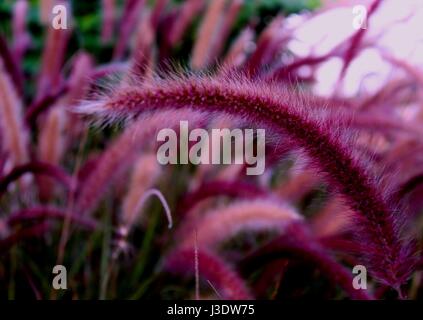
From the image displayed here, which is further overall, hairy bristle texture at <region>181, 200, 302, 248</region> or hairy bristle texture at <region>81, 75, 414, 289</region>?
hairy bristle texture at <region>181, 200, 302, 248</region>

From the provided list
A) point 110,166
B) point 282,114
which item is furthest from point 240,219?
point 282,114

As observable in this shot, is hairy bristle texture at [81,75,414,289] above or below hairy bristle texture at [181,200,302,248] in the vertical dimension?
above

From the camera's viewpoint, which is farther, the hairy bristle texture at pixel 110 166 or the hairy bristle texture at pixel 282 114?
the hairy bristle texture at pixel 110 166

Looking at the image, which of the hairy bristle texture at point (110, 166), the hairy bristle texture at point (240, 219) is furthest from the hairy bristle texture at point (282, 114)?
the hairy bristle texture at point (110, 166)

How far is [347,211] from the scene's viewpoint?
2.45 feet

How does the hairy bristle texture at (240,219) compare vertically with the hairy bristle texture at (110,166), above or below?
below

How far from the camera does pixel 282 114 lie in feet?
2.20

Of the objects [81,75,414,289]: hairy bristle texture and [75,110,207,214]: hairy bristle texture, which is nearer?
[81,75,414,289]: hairy bristle texture

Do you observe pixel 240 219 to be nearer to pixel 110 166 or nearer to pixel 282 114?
pixel 110 166

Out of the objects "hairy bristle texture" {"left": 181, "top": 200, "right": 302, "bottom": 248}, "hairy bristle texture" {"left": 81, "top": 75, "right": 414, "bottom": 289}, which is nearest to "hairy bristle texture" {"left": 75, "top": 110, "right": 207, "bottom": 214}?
"hairy bristle texture" {"left": 181, "top": 200, "right": 302, "bottom": 248}

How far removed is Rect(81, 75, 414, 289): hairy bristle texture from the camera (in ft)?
2.19

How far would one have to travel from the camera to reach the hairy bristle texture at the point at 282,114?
2.19ft

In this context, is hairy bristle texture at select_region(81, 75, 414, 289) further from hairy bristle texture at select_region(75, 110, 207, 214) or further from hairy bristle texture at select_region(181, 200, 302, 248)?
hairy bristle texture at select_region(75, 110, 207, 214)

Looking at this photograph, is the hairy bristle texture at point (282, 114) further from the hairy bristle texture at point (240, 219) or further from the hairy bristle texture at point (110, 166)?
the hairy bristle texture at point (110, 166)
